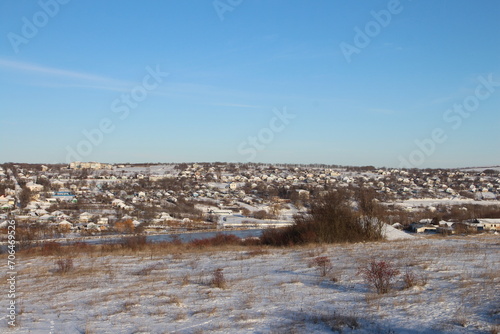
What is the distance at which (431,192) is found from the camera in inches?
3332

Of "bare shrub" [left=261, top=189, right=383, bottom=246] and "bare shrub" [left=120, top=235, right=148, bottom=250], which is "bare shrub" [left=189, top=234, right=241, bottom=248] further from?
"bare shrub" [left=261, top=189, right=383, bottom=246]

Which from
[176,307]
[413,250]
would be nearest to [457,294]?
[176,307]

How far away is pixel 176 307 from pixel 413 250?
8.12m

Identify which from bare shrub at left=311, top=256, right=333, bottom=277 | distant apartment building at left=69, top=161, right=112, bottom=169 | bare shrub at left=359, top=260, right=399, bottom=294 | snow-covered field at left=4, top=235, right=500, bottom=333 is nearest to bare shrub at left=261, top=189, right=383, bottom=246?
snow-covered field at left=4, top=235, right=500, bottom=333

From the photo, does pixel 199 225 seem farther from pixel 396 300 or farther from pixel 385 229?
pixel 396 300

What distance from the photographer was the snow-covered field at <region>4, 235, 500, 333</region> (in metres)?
5.96

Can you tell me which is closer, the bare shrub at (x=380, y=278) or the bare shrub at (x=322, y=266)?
the bare shrub at (x=380, y=278)

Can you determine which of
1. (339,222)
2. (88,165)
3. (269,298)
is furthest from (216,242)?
(88,165)

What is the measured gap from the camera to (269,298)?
24.9 ft

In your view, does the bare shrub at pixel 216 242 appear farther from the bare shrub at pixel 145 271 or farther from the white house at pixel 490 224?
the white house at pixel 490 224

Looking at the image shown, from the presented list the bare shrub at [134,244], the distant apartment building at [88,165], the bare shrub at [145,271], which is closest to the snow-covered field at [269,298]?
the bare shrub at [145,271]

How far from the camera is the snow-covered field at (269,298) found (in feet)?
19.5

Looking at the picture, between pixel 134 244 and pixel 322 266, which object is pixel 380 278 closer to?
pixel 322 266

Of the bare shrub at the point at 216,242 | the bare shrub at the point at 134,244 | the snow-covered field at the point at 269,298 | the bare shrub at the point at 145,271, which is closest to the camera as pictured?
the snow-covered field at the point at 269,298
